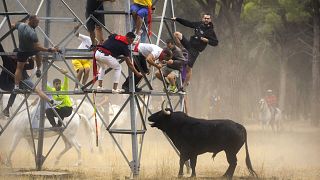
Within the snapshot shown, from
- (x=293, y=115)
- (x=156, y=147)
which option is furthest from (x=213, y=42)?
(x=293, y=115)

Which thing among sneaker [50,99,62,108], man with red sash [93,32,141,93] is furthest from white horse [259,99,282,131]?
man with red sash [93,32,141,93]

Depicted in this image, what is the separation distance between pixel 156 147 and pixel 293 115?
41375mm

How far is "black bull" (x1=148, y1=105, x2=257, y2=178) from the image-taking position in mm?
20219

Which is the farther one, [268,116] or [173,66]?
[268,116]

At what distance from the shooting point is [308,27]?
6109 centimetres

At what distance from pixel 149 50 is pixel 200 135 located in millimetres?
1992

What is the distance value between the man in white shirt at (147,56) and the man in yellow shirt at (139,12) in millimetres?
230

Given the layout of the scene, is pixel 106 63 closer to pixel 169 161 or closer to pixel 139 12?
pixel 139 12

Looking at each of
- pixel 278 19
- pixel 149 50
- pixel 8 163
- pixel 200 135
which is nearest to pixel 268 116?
pixel 278 19

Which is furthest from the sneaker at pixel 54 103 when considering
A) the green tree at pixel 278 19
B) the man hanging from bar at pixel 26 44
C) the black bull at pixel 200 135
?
the green tree at pixel 278 19

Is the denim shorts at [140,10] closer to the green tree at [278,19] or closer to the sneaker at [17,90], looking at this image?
the sneaker at [17,90]

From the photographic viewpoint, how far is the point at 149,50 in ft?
66.4

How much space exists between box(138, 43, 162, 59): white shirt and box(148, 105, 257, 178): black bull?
1298mm

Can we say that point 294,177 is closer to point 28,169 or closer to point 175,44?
point 175,44
